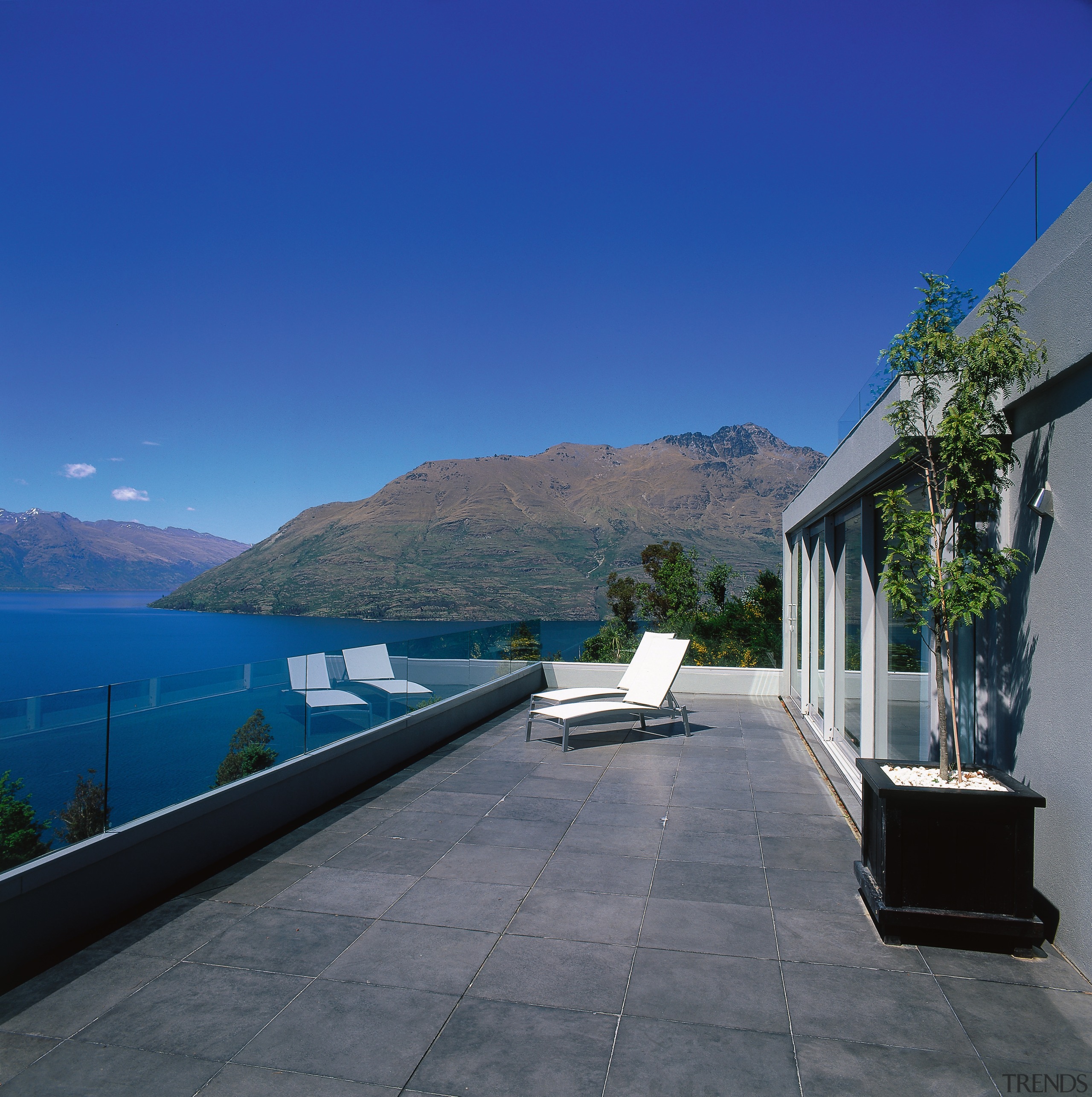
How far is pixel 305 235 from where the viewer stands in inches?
1001

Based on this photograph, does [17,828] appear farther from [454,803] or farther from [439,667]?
[439,667]

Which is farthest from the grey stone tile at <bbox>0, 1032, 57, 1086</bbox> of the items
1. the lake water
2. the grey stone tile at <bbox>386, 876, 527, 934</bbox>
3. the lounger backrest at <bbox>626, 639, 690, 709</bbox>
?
the lake water

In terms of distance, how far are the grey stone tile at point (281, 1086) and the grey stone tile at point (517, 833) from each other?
209cm

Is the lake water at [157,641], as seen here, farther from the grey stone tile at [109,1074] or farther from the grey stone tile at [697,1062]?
the grey stone tile at [697,1062]

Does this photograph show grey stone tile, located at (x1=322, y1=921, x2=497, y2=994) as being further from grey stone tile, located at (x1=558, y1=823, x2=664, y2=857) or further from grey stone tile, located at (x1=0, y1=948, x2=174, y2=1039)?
grey stone tile, located at (x1=558, y1=823, x2=664, y2=857)

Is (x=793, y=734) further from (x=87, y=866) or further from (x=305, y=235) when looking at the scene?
(x=305, y=235)

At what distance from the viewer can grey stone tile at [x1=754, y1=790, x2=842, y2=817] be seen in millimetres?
4730

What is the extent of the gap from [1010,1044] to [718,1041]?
88cm

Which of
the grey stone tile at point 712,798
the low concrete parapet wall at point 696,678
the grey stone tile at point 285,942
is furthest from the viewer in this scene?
the low concrete parapet wall at point 696,678

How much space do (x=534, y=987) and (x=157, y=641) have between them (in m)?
95.8


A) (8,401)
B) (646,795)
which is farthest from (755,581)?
(8,401)

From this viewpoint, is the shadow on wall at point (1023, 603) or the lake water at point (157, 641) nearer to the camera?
the shadow on wall at point (1023, 603)

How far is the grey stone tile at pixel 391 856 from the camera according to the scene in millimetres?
3691

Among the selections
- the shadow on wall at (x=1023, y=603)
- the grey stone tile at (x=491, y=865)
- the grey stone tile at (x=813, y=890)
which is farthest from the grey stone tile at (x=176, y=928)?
the shadow on wall at (x=1023, y=603)
